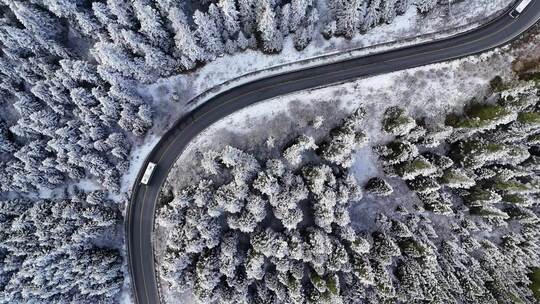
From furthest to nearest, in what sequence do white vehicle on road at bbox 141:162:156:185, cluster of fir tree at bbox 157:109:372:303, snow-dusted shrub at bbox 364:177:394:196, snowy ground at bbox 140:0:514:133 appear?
white vehicle on road at bbox 141:162:156:185
snowy ground at bbox 140:0:514:133
snow-dusted shrub at bbox 364:177:394:196
cluster of fir tree at bbox 157:109:372:303

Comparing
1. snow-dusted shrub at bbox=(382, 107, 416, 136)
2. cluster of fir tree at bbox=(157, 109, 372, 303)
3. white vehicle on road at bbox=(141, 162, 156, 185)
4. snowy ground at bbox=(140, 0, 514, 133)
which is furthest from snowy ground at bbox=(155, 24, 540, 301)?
snowy ground at bbox=(140, 0, 514, 133)

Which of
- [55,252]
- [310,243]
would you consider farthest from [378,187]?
[55,252]

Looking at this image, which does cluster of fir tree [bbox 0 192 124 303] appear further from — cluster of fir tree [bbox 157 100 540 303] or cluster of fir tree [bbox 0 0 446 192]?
cluster of fir tree [bbox 157 100 540 303]

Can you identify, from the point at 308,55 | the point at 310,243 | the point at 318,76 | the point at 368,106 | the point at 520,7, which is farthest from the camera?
the point at 520,7

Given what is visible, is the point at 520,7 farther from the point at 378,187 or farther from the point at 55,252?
the point at 55,252

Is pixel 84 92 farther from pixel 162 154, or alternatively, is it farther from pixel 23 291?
pixel 23 291

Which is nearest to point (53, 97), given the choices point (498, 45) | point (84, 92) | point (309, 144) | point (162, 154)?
point (84, 92)
